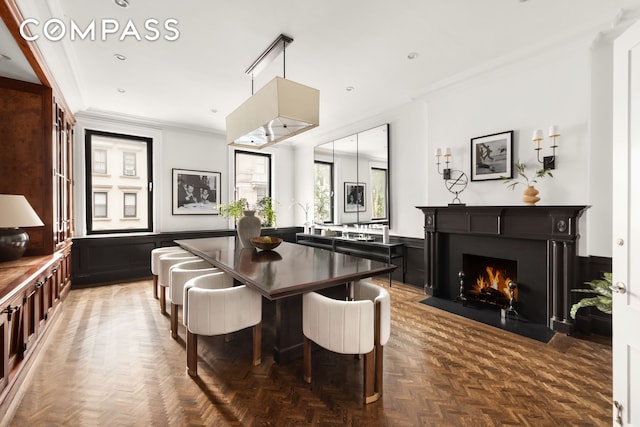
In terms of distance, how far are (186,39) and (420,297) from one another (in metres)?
4.17

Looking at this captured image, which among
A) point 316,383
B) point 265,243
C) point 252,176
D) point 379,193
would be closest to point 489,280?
point 379,193

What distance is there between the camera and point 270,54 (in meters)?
3.11

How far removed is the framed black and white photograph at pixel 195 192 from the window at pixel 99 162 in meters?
1.12

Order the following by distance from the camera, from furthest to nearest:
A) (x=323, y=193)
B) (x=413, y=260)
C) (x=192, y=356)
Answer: (x=323, y=193)
(x=413, y=260)
(x=192, y=356)

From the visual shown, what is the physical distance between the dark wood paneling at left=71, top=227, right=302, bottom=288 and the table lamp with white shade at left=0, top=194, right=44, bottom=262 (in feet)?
A: 7.98

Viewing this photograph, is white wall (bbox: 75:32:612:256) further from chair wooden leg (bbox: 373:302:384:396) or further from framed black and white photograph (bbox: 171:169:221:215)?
chair wooden leg (bbox: 373:302:384:396)

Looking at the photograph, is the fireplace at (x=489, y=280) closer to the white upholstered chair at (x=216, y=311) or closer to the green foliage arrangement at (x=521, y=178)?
the green foliage arrangement at (x=521, y=178)

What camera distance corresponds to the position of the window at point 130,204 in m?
5.50

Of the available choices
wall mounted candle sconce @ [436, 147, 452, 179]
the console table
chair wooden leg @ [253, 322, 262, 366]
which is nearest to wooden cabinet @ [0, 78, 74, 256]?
chair wooden leg @ [253, 322, 262, 366]

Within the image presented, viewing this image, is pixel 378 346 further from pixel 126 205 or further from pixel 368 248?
pixel 126 205

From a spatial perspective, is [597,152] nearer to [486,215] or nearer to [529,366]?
[486,215]

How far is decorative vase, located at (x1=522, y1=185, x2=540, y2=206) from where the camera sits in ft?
10.2

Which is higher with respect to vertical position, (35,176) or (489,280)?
(35,176)

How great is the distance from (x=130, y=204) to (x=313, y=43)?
15.2 ft
